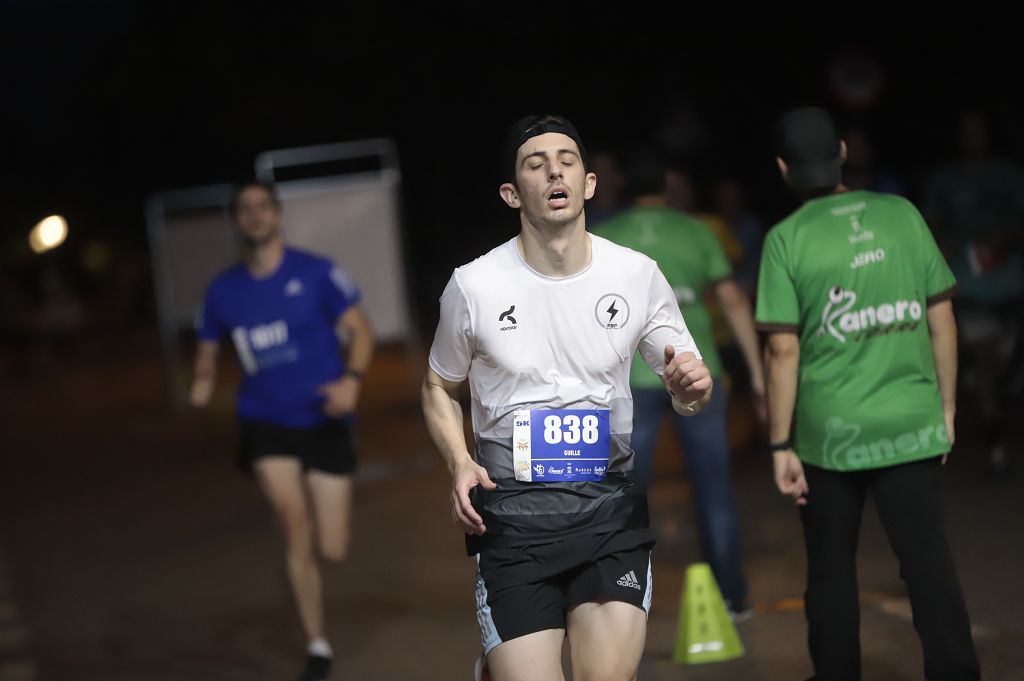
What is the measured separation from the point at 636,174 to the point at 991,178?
10.7 ft

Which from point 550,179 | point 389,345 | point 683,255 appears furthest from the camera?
point 389,345

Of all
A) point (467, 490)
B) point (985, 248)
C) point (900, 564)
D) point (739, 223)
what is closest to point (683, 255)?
point (900, 564)

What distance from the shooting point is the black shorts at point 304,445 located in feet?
21.4

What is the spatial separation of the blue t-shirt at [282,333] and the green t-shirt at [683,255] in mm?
1473

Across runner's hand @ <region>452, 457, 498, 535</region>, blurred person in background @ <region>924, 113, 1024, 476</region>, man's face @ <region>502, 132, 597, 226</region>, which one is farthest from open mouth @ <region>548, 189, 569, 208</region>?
blurred person in background @ <region>924, 113, 1024, 476</region>

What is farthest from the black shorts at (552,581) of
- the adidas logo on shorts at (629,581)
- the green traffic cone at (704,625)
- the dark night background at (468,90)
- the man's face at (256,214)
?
the dark night background at (468,90)

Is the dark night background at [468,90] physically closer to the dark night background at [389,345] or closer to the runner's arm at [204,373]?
the dark night background at [389,345]

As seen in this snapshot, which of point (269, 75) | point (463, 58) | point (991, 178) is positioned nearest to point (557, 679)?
point (991, 178)

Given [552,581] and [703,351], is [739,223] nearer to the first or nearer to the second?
[703,351]

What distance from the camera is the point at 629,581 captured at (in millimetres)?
4016

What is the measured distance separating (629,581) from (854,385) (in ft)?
3.81

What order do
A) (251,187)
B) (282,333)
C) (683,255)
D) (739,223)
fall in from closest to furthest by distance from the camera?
(683,255) → (251,187) → (282,333) → (739,223)

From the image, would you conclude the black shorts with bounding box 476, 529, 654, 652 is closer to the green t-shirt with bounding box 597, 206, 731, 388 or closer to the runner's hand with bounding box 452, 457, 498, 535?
the runner's hand with bounding box 452, 457, 498, 535

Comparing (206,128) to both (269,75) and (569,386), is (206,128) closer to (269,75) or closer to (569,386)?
(269,75)
